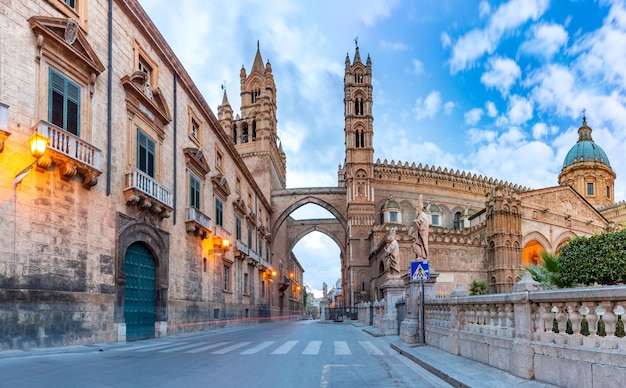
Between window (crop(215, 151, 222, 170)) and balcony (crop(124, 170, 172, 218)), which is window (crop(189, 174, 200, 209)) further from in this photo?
window (crop(215, 151, 222, 170))

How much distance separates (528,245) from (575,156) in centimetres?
2615

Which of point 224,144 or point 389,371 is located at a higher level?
point 224,144

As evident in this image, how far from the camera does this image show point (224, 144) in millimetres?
29375

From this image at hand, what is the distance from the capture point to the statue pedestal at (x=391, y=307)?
18.6 metres

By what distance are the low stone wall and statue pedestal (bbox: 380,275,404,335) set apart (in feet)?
30.0

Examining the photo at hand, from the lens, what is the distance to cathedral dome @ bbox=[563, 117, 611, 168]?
6419cm

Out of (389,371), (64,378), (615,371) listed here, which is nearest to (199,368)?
(64,378)

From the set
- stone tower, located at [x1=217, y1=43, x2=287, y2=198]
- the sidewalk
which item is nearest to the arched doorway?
stone tower, located at [x1=217, y1=43, x2=287, y2=198]

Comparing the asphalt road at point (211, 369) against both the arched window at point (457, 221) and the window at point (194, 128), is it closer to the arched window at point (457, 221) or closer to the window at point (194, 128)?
the window at point (194, 128)

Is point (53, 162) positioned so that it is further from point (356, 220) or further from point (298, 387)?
point (356, 220)

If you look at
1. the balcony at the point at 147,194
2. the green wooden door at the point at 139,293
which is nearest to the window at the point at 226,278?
the balcony at the point at 147,194

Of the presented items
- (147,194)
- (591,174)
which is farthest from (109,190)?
(591,174)

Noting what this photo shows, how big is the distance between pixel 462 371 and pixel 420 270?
533cm

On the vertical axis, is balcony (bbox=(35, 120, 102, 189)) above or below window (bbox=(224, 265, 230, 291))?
above
